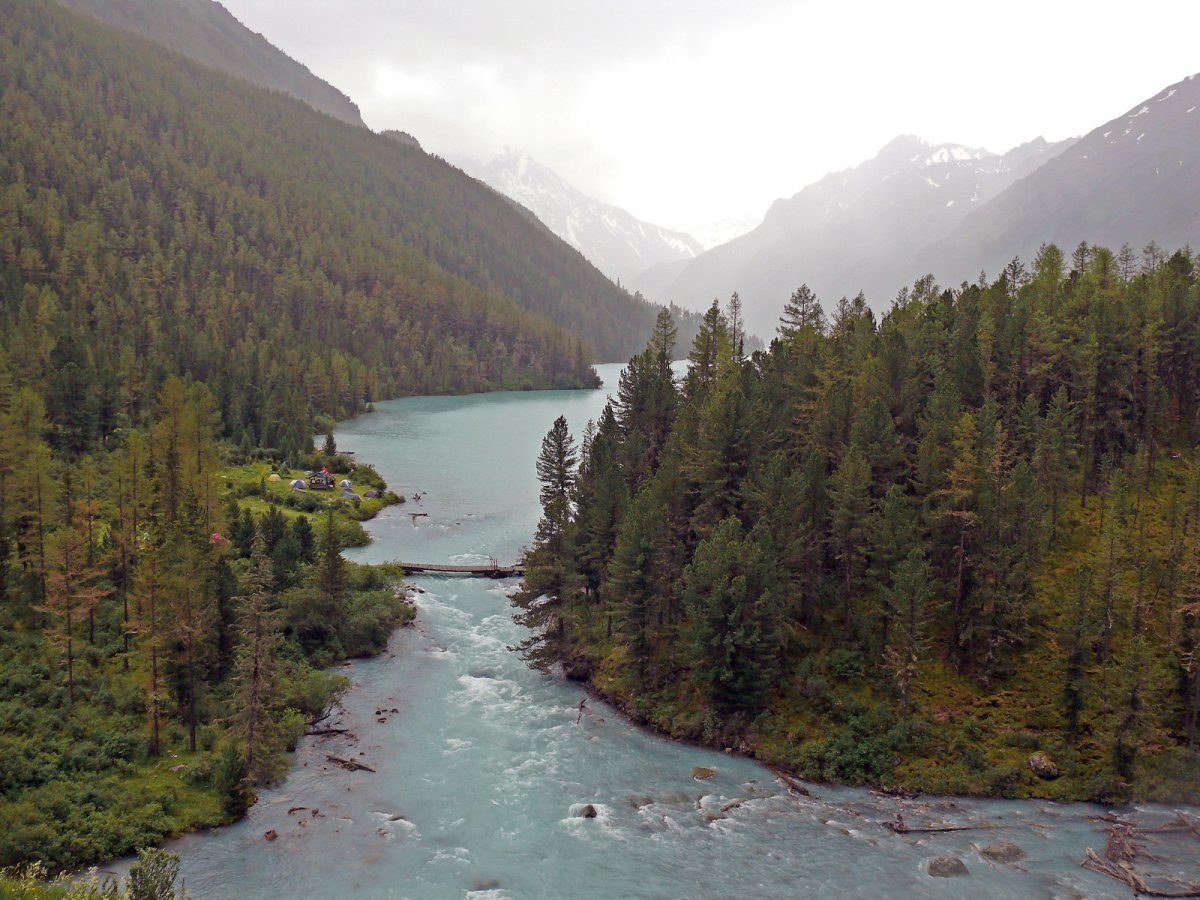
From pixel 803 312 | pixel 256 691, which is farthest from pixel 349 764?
pixel 803 312

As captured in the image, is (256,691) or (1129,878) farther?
(256,691)

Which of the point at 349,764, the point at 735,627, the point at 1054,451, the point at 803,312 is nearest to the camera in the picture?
the point at 349,764

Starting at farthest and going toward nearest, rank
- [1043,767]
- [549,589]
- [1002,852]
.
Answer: [549,589] < [1043,767] < [1002,852]

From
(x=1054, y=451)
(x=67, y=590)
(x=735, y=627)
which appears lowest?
(x=735, y=627)

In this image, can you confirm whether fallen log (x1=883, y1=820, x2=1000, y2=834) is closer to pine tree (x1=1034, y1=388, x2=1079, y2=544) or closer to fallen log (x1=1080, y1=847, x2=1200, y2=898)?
fallen log (x1=1080, y1=847, x2=1200, y2=898)

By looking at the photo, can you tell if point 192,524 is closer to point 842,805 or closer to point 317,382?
point 842,805

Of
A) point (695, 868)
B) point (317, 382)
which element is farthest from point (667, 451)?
point (317, 382)

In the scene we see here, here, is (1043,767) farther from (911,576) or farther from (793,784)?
(793,784)

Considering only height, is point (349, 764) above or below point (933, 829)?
above
